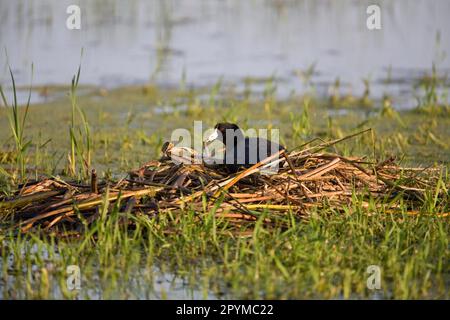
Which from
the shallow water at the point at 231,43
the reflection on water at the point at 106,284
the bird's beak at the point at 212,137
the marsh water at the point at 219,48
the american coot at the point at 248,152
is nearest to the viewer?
the reflection on water at the point at 106,284

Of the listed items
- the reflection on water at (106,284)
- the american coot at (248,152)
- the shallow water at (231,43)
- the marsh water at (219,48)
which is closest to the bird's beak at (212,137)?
the american coot at (248,152)

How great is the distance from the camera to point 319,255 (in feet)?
14.1

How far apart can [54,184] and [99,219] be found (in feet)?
2.72

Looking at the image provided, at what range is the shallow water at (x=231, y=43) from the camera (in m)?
10.5

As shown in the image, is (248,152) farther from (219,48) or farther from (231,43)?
(231,43)

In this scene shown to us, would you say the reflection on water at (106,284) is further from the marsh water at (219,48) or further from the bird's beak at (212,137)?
the marsh water at (219,48)

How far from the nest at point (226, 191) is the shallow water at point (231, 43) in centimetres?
408

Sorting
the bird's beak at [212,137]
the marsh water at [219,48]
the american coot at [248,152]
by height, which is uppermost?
the marsh water at [219,48]

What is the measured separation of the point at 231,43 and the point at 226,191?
7.31m

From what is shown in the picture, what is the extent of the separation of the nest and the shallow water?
4.08 m
